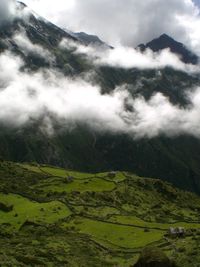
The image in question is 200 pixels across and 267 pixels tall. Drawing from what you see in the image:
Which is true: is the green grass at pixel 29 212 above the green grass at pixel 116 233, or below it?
above

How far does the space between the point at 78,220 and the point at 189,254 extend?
79585 mm

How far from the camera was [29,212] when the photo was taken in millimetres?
168625

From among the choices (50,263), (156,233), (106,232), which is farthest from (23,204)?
(50,263)

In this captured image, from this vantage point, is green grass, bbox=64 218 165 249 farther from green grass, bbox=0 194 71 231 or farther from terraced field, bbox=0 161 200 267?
green grass, bbox=0 194 71 231

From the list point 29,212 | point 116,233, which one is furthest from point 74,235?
point 29,212

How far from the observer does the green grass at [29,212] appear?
6176 inches

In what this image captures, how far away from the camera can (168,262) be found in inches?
2968

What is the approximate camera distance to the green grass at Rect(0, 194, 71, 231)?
156875 millimetres

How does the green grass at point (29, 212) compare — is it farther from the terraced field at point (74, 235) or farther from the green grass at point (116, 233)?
the green grass at point (116, 233)

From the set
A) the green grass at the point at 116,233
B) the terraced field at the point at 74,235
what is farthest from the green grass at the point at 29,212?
the green grass at the point at 116,233

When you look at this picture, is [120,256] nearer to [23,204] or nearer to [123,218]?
[123,218]

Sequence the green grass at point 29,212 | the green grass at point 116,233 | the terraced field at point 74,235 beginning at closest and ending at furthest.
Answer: the terraced field at point 74,235
the green grass at point 116,233
the green grass at point 29,212

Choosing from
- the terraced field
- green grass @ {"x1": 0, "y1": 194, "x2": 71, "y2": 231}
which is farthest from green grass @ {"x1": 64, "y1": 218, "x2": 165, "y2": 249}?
green grass @ {"x1": 0, "y1": 194, "x2": 71, "y2": 231}

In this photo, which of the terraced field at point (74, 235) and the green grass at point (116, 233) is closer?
the terraced field at point (74, 235)
